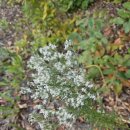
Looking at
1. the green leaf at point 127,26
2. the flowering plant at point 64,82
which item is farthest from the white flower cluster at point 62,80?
the green leaf at point 127,26

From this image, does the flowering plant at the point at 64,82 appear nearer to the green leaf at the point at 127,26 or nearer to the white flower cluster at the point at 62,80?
the white flower cluster at the point at 62,80

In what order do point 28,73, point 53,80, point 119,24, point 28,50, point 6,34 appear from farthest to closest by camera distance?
point 6,34 < point 28,50 < point 28,73 < point 119,24 < point 53,80

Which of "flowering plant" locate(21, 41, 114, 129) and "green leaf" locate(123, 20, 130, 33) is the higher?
"green leaf" locate(123, 20, 130, 33)

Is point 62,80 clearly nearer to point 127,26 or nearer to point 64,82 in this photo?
point 64,82

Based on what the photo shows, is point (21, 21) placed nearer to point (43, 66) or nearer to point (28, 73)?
point (28, 73)

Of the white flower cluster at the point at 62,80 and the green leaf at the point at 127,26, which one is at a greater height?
the green leaf at the point at 127,26

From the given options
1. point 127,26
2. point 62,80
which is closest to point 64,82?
point 62,80

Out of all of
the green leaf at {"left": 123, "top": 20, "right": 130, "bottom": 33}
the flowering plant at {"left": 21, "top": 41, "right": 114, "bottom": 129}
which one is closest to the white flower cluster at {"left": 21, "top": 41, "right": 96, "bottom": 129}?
the flowering plant at {"left": 21, "top": 41, "right": 114, "bottom": 129}

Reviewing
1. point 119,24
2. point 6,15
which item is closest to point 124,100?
point 119,24

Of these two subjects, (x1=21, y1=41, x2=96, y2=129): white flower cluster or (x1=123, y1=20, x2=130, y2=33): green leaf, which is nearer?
(x1=21, y1=41, x2=96, y2=129): white flower cluster

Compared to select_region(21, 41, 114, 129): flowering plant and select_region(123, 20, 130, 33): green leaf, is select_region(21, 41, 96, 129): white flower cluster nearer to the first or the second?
select_region(21, 41, 114, 129): flowering plant

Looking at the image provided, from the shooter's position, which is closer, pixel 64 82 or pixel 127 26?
pixel 64 82
